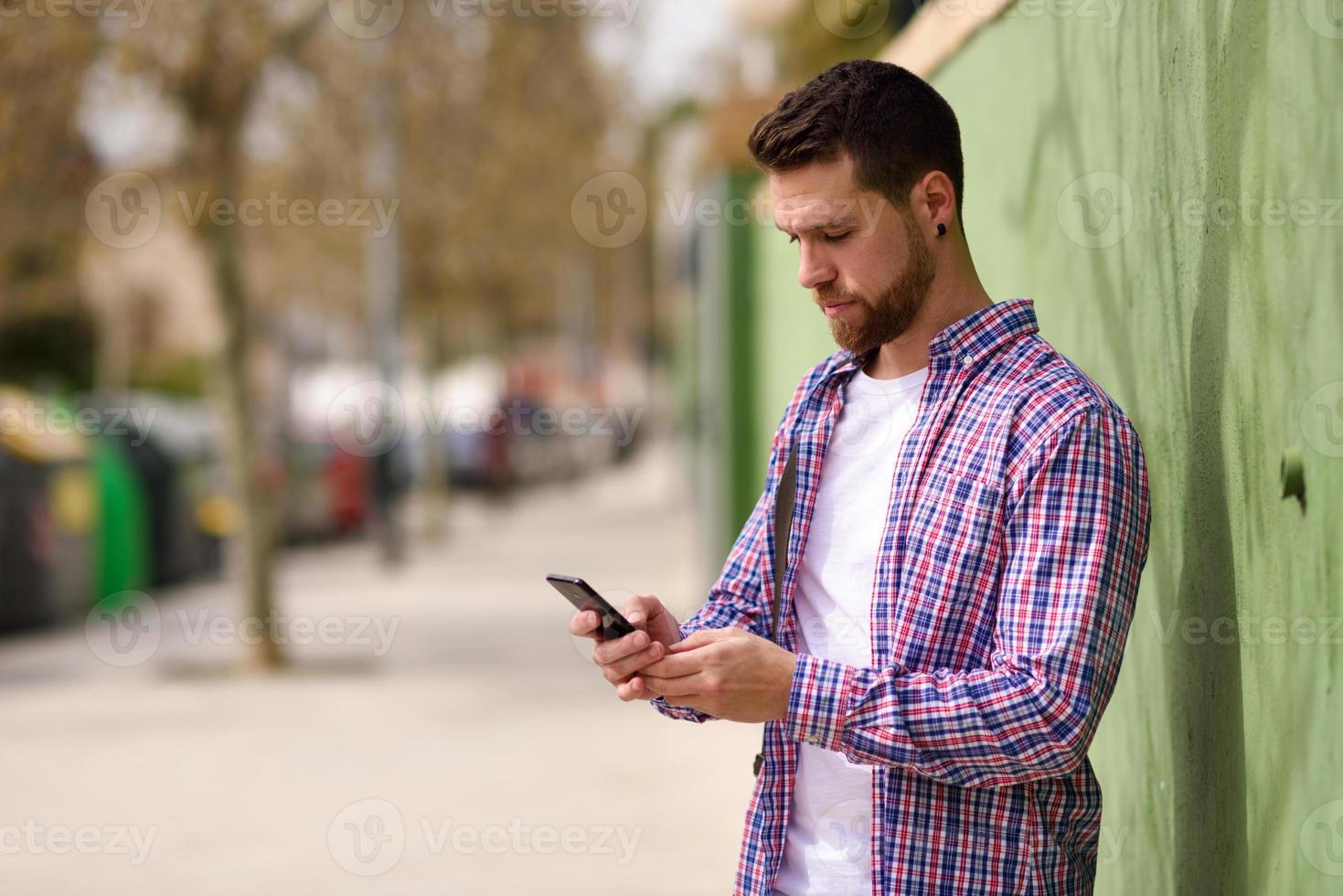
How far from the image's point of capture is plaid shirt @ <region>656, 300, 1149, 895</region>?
198cm

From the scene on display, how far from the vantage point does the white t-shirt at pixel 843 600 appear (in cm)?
227

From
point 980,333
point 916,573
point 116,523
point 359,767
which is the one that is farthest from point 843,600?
point 116,523

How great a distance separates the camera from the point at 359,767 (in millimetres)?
8086

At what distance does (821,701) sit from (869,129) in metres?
0.74

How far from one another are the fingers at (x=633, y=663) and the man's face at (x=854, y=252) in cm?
49

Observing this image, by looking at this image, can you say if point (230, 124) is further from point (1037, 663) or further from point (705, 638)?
point (1037, 663)

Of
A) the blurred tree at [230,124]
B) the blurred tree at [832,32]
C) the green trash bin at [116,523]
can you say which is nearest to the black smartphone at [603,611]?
the blurred tree at [832,32]

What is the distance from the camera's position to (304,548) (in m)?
20.5

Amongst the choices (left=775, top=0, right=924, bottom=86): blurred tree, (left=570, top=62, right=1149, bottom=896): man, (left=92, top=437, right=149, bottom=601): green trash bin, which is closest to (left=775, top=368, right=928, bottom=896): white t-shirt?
(left=570, top=62, right=1149, bottom=896): man

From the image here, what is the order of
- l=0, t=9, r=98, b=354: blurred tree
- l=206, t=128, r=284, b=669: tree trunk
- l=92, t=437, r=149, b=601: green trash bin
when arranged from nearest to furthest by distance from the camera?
1. l=0, t=9, r=98, b=354: blurred tree
2. l=206, t=128, r=284, b=669: tree trunk
3. l=92, t=437, r=149, b=601: green trash bin

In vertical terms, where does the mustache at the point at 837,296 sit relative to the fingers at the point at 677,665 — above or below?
above

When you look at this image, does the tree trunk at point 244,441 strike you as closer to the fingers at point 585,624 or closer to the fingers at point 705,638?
the fingers at point 585,624

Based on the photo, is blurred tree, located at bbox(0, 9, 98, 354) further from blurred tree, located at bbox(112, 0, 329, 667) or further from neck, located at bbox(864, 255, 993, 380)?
neck, located at bbox(864, 255, 993, 380)

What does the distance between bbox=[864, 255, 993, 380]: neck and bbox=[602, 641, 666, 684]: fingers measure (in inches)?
21.6
